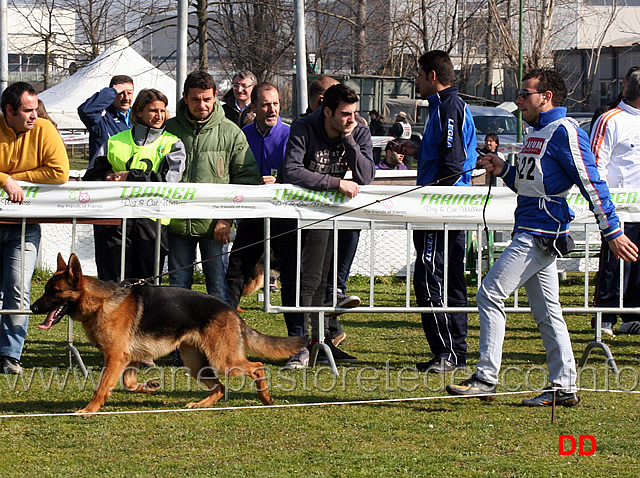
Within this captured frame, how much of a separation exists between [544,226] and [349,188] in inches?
66.3

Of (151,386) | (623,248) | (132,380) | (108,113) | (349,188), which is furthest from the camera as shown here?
(108,113)

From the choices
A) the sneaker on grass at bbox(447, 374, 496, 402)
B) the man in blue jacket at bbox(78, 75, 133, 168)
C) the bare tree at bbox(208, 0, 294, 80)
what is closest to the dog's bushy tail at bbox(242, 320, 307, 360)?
the sneaker on grass at bbox(447, 374, 496, 402)

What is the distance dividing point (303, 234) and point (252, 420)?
2030 millimetres

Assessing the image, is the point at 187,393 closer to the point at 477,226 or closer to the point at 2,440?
the point at 2,440

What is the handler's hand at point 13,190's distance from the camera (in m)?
6.43

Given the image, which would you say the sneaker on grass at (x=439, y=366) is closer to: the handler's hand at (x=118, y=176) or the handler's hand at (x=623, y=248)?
the handler's hand at (x=623, y=248)

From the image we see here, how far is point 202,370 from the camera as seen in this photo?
602 centimetres

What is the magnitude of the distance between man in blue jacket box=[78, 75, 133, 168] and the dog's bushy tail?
332cm

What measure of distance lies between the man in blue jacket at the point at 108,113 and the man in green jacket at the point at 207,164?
5.38 ft

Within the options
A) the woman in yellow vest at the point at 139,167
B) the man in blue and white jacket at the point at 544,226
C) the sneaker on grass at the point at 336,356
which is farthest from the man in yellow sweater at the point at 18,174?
the man in blue and white jacket at the point at 544,226

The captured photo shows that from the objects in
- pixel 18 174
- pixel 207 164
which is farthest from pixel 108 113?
pixel 18 174

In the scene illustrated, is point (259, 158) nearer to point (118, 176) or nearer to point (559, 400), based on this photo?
point (118, 176)

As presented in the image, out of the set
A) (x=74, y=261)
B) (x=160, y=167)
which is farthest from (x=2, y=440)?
(x=160, y=167)

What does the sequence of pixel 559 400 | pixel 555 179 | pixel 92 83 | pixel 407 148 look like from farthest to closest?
pixel 92 83 → pixel 407 148 → pixel 559 400 → pixel 555 179
